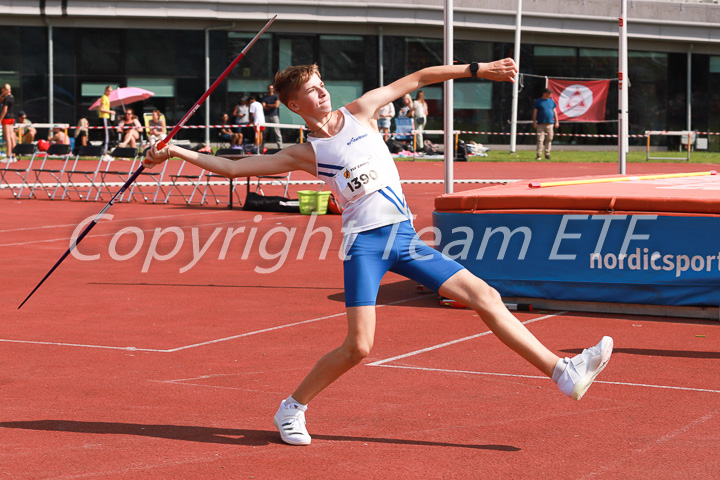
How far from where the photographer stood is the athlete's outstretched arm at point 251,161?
5.45 meters

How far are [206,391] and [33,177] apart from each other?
2079 cm

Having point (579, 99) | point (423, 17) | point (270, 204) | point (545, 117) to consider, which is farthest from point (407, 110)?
point (270, 204)

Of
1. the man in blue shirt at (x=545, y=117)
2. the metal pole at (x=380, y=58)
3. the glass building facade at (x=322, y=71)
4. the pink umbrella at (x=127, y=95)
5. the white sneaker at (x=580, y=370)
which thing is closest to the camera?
the white sneaker at (x=580, y=370)

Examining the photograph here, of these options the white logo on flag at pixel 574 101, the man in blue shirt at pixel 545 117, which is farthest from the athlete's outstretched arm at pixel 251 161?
the white logo on flag at pixel 574 101

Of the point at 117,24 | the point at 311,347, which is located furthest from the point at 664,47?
the point at 311,347

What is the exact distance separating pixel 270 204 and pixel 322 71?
20632 mm

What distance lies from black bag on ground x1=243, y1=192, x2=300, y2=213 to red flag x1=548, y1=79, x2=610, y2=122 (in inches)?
753

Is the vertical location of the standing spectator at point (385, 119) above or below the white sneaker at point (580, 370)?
above

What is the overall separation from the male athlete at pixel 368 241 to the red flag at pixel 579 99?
31.0 metres

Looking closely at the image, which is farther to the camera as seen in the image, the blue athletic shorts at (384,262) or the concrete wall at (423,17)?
the concrete wall at (423,17)

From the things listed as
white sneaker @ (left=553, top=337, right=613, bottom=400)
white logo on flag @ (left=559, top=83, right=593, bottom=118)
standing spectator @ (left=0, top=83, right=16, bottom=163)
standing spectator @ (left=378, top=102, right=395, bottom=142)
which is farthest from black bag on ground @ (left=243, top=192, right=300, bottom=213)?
white logo on flag @ (left=559, top=83, right=593, bottom=118)

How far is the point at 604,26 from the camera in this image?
40.6m

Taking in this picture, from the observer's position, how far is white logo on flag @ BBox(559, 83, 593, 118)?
35.8 metres

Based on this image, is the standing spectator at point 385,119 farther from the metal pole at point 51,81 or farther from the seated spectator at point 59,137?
the metal pole at point 51,81
